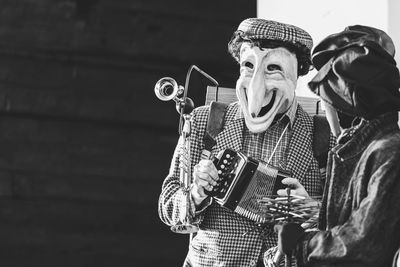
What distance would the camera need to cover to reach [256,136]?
3.25m

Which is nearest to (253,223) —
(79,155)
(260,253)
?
(260,253)

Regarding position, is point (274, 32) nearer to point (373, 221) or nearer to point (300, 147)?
point (300, 147)

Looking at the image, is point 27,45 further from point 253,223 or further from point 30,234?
point 253,223

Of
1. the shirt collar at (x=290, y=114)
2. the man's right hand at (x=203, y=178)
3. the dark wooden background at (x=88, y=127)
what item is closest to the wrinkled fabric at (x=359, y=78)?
the man's right hand at (x=203, y=178)

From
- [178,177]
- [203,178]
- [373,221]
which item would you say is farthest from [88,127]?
[373,221]

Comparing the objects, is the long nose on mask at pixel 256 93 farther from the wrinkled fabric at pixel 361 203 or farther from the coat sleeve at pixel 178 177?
the wrinkled fabric at pixel 361 203

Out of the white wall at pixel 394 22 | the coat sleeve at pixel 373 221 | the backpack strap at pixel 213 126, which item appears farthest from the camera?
the white wall at pixel 394 22

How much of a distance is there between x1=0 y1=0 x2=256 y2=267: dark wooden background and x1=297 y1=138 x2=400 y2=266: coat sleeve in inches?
109

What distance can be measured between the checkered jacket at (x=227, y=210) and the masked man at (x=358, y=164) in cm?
52

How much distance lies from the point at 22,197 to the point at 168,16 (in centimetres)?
115

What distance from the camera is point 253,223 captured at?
124 inches

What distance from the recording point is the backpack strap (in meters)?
3.23

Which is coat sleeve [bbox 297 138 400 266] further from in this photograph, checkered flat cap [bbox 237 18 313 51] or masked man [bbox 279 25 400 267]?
checkered flat cap [bbox 237 18 313 51]

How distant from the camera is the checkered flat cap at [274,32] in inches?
126
